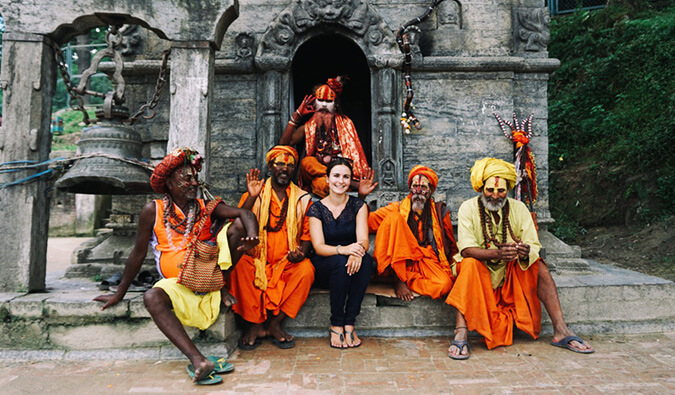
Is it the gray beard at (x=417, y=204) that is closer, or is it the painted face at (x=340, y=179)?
the painted face at (x=340, y=179)

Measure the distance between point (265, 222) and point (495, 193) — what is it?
6.63ft

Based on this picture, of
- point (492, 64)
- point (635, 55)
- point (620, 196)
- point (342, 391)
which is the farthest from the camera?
point (635, 55)

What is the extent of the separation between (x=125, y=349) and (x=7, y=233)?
1.57m

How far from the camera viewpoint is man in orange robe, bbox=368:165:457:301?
4.02 meters

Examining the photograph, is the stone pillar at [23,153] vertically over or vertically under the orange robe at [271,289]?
over

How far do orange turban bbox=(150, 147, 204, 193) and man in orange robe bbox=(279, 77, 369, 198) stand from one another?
2142mm

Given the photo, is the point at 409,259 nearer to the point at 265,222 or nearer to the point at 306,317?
the point at 306,317

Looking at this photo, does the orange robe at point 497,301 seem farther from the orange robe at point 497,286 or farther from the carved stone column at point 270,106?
the carved stone column at point 270,106

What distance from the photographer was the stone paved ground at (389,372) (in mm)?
2963

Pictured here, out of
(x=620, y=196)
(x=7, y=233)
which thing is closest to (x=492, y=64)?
(x=620, y=196)

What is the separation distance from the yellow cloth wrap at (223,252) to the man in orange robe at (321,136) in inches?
86.8

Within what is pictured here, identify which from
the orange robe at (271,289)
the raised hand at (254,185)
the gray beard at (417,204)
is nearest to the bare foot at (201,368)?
the orange robe at (271,289)

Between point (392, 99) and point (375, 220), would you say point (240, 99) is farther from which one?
point (375, 220)

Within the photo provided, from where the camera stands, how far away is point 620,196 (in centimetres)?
901
